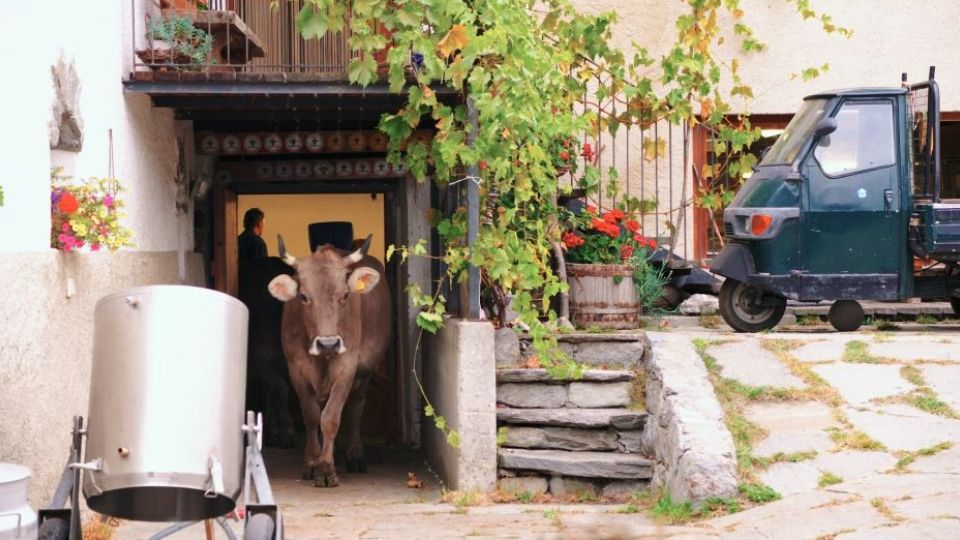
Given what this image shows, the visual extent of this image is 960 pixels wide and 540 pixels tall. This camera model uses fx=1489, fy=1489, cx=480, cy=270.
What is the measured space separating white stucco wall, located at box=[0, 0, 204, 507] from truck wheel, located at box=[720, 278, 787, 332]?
15.4 ft

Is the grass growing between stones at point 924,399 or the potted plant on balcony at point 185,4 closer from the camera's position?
the grass growing between stones at point 924,399

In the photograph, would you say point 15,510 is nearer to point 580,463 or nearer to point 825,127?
point 580,463

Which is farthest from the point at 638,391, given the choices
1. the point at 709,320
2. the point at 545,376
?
the point at 709,320

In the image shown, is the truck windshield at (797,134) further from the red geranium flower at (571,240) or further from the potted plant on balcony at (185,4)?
the potted plant on balcony at (185,4)

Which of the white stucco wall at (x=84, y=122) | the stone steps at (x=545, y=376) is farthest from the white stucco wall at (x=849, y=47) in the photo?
the white stucco wall at (x=84, y=122)

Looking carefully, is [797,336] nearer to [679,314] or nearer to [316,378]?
[679,314]

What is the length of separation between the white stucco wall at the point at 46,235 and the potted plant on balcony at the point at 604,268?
3.49m

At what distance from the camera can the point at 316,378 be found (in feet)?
37.9

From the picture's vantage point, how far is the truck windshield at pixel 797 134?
11648mm

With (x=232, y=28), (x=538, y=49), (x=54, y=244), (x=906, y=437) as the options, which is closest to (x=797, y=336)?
(x=906, y=437)

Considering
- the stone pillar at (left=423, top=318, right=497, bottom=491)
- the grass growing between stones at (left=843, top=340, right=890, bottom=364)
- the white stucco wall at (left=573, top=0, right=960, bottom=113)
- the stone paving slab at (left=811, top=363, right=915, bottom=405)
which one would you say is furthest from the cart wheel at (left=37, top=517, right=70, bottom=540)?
the white stucco wall at (left=573, top=0, right=960, bottom=113)

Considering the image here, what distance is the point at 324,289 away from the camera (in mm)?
11039

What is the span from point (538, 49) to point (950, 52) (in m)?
5.56

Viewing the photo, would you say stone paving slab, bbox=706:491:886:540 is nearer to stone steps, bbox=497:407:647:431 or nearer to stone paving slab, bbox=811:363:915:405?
stone paving slab, bbox=811:363:915:405
